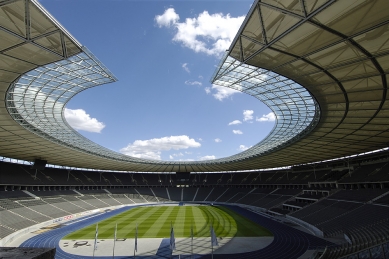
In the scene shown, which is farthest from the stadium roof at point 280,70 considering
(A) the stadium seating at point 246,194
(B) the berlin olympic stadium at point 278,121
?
(A) the stadium seating at point 246,194

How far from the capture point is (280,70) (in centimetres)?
1644

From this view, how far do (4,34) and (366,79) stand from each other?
67.4 feet

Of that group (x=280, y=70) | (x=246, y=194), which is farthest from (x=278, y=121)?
(x=246, y=194)

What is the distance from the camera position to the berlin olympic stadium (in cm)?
1090

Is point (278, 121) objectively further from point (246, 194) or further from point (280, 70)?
point (246, 194)

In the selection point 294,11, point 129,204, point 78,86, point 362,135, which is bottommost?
point 129,204

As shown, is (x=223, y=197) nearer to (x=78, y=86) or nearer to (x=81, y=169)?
(x=81, y=169)

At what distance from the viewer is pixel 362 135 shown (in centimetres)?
3027

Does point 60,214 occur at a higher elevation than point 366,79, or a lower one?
lower

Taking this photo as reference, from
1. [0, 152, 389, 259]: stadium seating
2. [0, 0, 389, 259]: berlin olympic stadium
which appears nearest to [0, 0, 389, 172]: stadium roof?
[0, 0, 389, 259]: berlin olympic stadium

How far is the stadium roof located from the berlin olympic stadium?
74 mm

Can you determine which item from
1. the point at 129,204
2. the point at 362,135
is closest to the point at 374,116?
the point at 362,135

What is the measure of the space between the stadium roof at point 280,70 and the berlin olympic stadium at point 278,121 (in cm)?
7

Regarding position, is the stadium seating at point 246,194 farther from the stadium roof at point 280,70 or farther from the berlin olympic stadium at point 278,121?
the stadium roof at point 280,70
